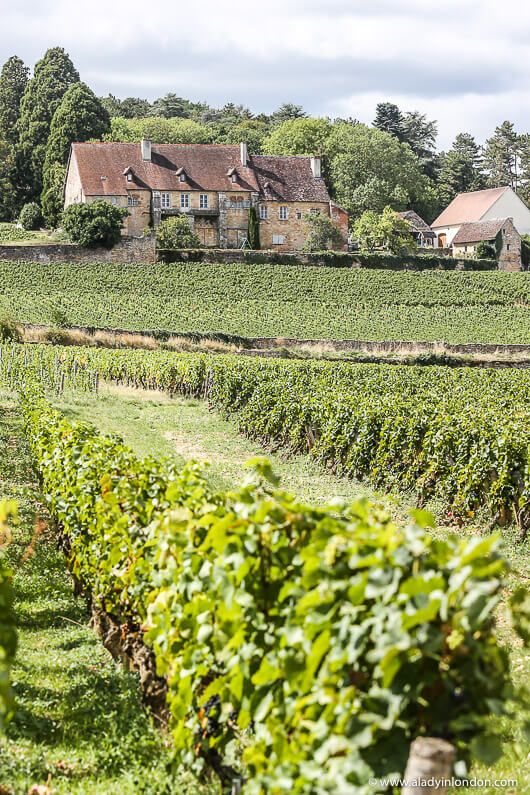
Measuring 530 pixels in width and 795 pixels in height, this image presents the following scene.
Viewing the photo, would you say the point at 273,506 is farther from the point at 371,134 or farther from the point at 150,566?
the point at 371,134

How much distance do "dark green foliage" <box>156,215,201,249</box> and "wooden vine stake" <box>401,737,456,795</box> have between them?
6822 centimetres

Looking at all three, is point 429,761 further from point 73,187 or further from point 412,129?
point 412,129

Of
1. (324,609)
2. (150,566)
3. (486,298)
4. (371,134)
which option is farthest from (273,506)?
(371,134)

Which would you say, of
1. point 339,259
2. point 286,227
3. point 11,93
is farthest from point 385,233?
point 11,93

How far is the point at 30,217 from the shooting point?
77.6 metres

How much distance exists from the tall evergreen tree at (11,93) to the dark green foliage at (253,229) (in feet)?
98.3

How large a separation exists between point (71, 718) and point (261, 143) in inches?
4268

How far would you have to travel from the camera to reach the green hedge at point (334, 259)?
229 ft

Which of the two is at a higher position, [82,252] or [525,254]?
[525,254]

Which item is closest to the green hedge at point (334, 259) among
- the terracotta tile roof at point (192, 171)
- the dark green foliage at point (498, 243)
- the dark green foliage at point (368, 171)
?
the dark green foliage at point (498, 243)

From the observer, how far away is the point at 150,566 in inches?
237

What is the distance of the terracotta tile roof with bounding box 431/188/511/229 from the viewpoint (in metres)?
90.6

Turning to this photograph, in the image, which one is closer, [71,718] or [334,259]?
[71,718]

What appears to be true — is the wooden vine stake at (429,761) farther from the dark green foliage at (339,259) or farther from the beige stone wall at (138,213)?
the beige stone wall at (138,213)
